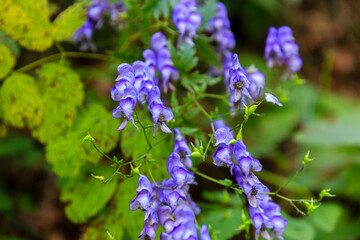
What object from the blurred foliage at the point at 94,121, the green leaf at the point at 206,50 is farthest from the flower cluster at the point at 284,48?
the green leaf at the point at 206,50

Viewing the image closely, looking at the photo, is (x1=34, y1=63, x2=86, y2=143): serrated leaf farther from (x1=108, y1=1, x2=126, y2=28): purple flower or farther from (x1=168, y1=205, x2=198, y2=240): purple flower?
(x1=168, y1=205, x2=198, y2=240): purple flower

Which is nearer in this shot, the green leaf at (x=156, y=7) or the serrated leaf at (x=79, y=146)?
the serrated leaf at (x=79, y=146)

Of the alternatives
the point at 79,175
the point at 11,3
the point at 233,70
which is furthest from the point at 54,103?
the point at 233,70

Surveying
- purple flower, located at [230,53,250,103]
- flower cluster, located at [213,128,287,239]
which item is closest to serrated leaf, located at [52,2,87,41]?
purple flower, located at [230,53,250,103]

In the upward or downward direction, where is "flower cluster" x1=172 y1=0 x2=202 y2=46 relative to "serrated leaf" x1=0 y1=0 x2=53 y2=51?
upward

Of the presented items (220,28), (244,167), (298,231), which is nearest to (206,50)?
(220,28)

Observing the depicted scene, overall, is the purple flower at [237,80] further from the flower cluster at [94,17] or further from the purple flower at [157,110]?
the flower cluster at [94,17]
